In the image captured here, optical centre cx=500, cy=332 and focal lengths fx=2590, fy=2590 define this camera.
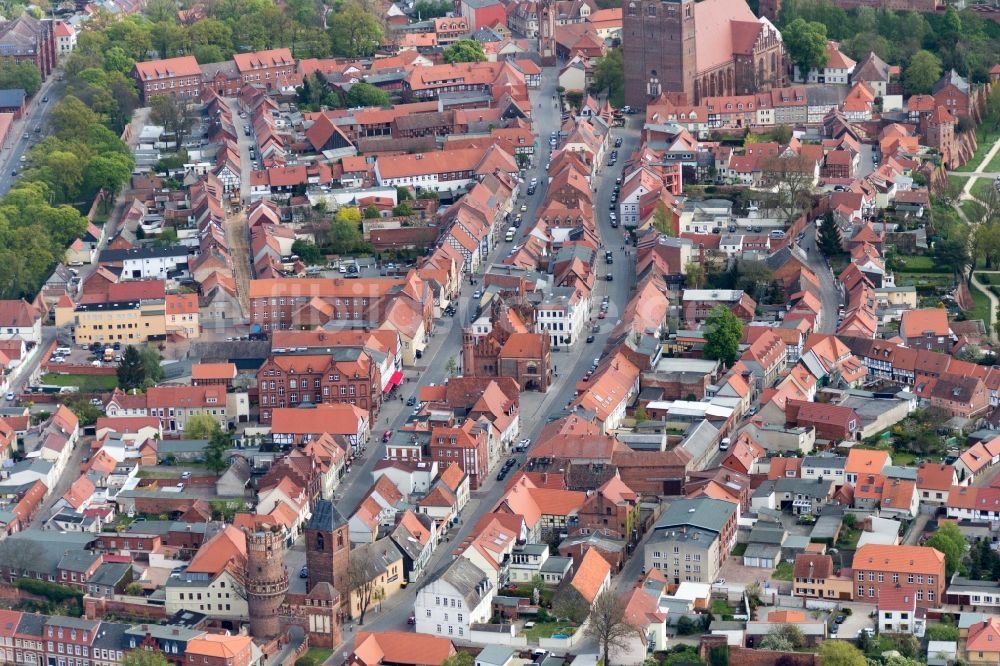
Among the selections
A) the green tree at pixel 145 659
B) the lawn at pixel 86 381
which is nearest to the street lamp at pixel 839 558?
the green tree at pixel 145 659

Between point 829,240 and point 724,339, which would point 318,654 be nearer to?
point 724,339

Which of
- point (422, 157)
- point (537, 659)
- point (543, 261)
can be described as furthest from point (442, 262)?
point (537, 659)

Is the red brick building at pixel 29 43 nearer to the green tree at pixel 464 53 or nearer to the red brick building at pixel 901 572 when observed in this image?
the green tree at pixel 464 53

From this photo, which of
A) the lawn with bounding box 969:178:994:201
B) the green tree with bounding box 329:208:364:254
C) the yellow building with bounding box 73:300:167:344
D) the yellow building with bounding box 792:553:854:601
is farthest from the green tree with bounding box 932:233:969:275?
the yellow building with bounding box 73:300:167:344

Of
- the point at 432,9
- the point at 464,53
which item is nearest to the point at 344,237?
the point at 464,53

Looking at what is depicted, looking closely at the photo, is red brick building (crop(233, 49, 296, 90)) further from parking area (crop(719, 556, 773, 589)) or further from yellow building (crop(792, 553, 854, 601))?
yellow building (crop(792, 553, 854, 601))

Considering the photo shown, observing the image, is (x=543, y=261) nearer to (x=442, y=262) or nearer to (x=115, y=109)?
(x=442, y=262)

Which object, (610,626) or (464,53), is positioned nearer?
(610,626)
